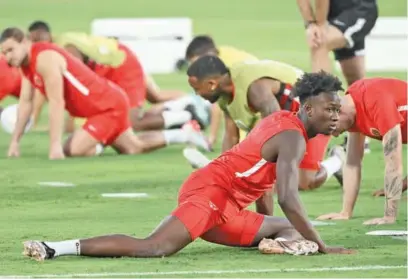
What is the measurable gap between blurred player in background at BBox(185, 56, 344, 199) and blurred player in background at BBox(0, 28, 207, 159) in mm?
2954

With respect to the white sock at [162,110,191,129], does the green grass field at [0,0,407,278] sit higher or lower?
lower

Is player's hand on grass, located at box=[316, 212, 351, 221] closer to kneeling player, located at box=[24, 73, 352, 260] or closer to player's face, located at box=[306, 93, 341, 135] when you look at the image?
kneeling player, located at box=[24, 73, 352, 260]

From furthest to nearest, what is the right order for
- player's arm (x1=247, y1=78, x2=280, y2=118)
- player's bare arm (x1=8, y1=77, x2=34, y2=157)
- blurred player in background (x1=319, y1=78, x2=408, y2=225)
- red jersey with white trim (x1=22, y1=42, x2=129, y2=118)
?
1. player's bare arm (x1=8, y1=77, x2=34, y2=157)
2. red jersey with white trim (x1=22, y1=42, x2=129, y2=118)
3. player's arm (x1=247, y1=78, x2=280, y2=118)
4. blurred player in background (x1=319, y1=78, x2=408, y2=225)

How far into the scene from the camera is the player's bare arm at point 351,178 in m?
11.2

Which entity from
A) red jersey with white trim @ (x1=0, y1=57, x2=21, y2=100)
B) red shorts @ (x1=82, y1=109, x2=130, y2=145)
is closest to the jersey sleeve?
red shorts @ (x1=82, y1=109, x2=130, y2=145)

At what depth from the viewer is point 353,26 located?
50.2 ft

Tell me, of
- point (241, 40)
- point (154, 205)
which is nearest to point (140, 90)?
point (154, 205)

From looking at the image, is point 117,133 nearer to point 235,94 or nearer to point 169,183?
point 169,183

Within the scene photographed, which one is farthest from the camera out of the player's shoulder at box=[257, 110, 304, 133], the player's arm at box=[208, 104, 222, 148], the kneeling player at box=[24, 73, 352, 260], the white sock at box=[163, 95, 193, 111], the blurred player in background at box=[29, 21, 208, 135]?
the white sock at box=[163, 95, 193, 111]

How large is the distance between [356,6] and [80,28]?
46.3 ft

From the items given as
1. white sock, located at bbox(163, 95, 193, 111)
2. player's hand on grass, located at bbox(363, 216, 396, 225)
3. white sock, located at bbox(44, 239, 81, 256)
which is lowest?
player's hand on grass, located at bbox(363, 216, 396, 225)

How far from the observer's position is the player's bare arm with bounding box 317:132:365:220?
36.8 feet

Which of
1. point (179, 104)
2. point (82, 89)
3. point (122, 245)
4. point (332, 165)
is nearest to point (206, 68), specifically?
point (122, 245)

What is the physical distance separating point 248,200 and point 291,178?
65cm
